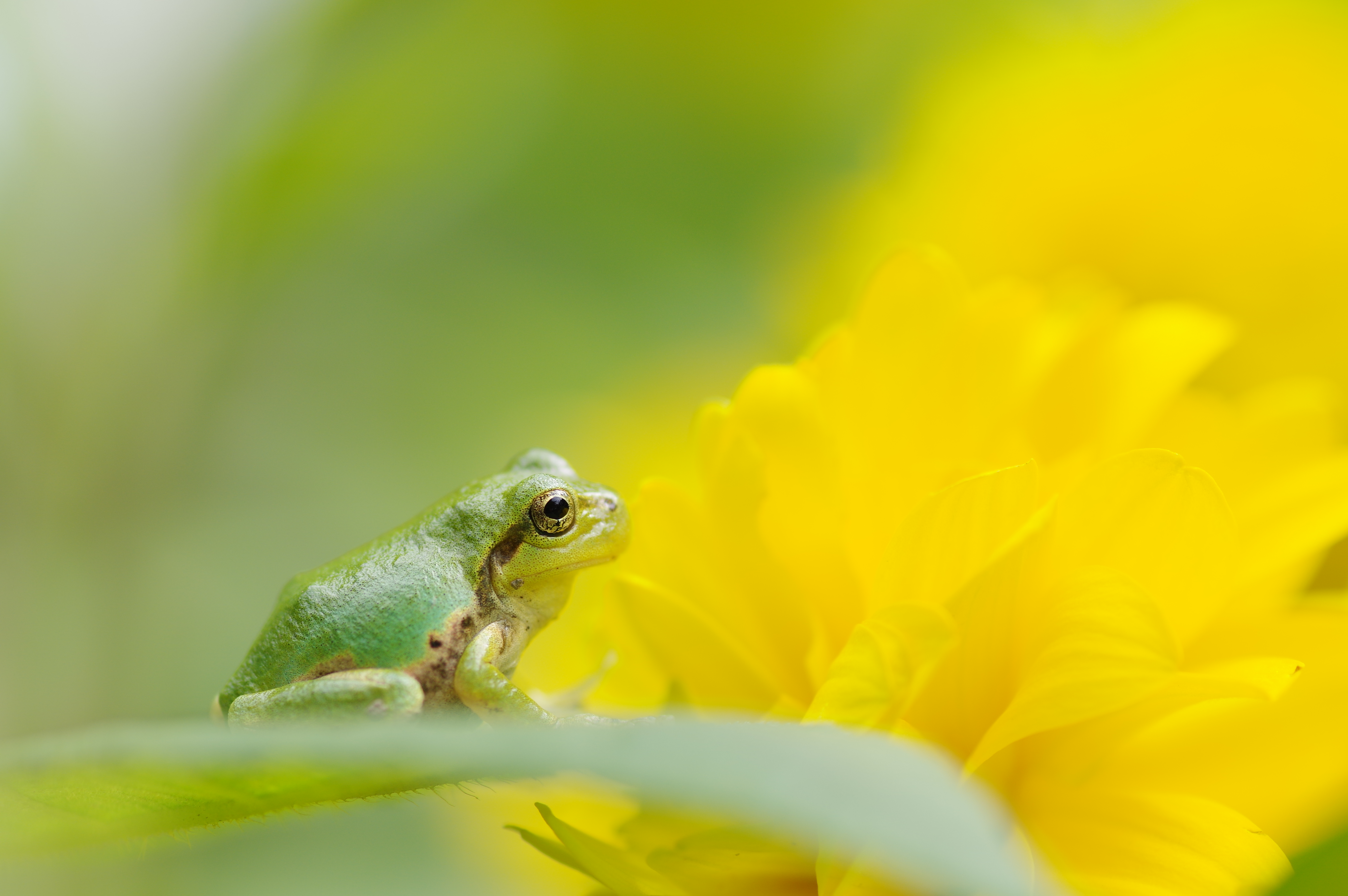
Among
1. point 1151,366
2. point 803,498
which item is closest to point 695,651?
point 803,498

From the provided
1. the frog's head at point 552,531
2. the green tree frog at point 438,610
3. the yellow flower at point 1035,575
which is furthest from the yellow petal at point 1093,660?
the frog's head at point 552,531

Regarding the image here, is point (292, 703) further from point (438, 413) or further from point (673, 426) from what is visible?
point (438, 413)

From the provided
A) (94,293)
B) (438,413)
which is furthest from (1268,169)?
(94,293)

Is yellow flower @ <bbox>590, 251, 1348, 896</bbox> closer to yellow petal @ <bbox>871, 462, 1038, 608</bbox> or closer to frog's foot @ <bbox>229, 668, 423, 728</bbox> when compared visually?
yellow petal @ <bbox>871, 462, 1038, 608</bbox>

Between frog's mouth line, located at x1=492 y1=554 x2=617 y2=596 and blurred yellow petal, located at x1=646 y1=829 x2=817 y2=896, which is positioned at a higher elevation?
frog's mouth line, located at x1=492 y1=554 x2=617 y2=596

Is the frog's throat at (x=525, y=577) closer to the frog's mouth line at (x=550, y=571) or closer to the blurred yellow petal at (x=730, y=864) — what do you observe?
the frog's mouth line at (x=550, y=571)

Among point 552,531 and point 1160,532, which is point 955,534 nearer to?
point 1160,532

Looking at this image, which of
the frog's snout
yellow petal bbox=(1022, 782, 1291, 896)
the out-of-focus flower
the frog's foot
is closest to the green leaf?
yellow petal bbox=(1022, 782, 1291, 896)

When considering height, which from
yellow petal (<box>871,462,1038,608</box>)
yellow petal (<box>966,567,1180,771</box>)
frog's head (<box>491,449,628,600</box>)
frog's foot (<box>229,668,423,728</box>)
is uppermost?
frog's head (<box>491,449,628,600</box>)
